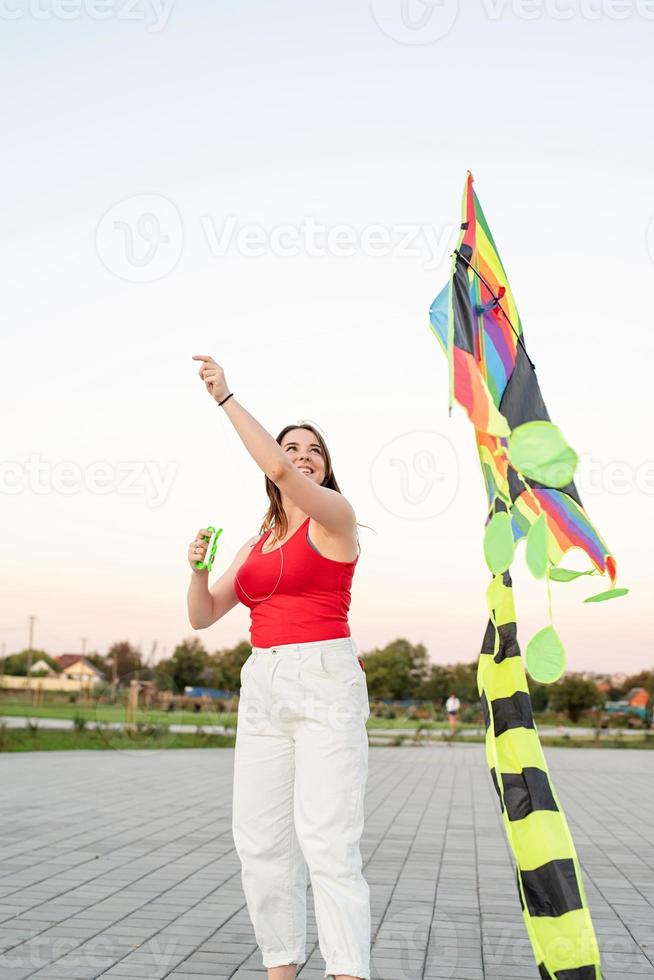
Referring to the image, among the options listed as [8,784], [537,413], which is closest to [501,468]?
[537,413]

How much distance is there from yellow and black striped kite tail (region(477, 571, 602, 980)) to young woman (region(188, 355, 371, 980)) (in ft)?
1.50

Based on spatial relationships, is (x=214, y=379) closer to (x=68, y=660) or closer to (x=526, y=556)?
(x=526, y=556)

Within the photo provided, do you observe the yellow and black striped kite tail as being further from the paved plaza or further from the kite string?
the paved plaza

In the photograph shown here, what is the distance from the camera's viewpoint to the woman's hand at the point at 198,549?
3492 millimetres

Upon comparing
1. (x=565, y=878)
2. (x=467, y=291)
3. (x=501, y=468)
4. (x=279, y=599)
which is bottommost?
(x=565, y=878)

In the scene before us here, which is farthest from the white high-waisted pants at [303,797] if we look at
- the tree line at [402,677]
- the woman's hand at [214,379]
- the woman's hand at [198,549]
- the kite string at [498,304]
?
the tree line at [402,677]

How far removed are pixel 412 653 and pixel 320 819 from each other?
62.3 m

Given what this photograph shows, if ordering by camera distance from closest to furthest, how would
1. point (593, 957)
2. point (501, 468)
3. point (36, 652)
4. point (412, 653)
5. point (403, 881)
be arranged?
point (593, 957) → point (501, 468) → point (403, 881) → point (412, 653) → point (36, 652)

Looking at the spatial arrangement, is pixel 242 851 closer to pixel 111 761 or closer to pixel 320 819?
pixel 320 819

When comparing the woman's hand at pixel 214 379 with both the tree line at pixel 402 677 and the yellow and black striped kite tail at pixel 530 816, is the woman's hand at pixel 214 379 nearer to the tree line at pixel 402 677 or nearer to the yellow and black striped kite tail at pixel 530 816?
the yellow and black striped kite tail at pixel 530 816

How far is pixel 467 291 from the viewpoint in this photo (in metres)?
2.97

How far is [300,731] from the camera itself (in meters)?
3.11

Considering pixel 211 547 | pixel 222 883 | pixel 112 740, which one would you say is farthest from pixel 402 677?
pixel 211 547

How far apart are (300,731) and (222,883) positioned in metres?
2.97
